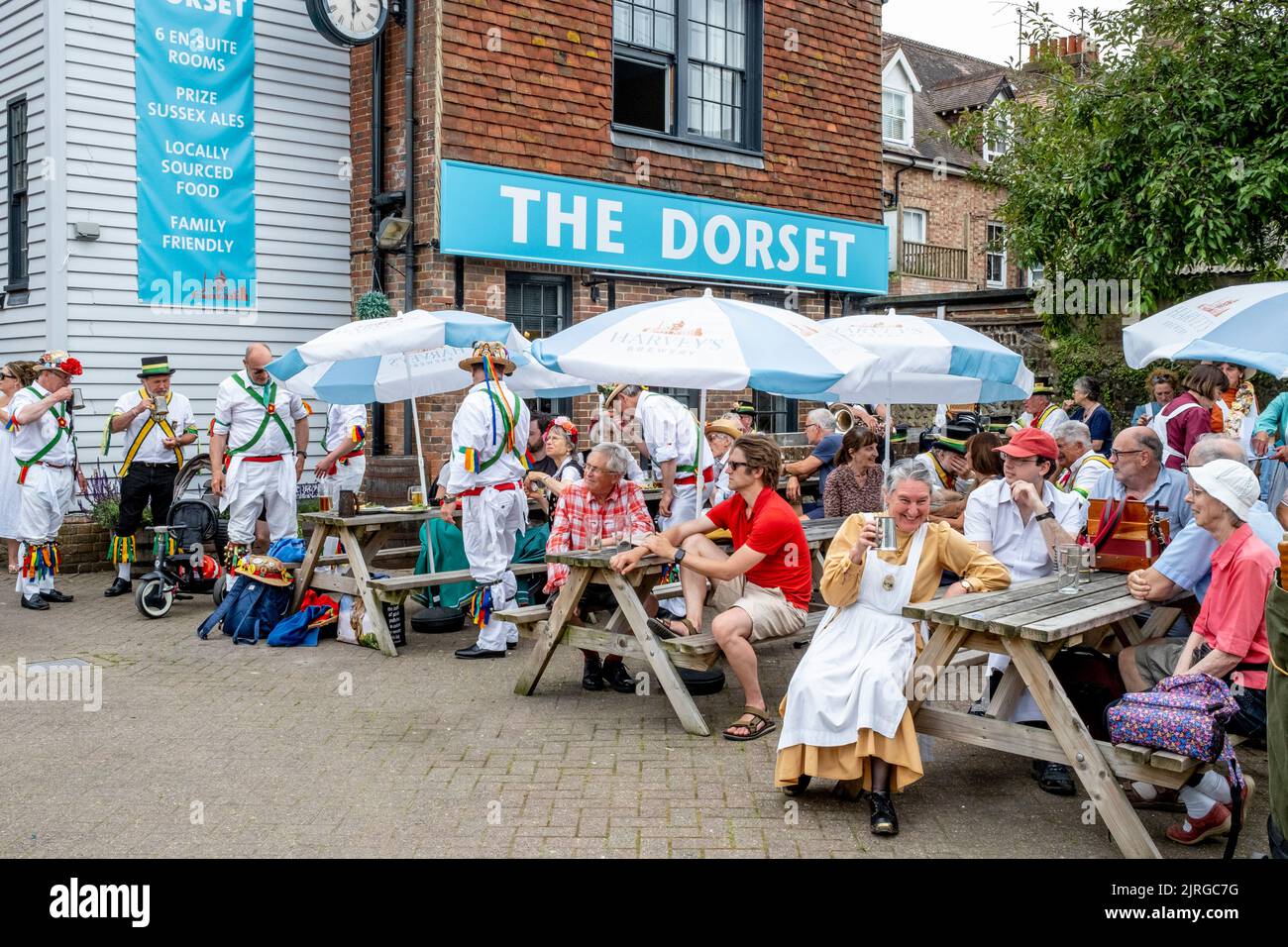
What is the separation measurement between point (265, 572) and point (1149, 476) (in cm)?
589

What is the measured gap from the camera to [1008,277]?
117ft

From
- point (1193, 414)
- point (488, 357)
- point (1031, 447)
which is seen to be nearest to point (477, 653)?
point (488, 357)

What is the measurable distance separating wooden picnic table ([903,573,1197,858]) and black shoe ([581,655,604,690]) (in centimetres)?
256

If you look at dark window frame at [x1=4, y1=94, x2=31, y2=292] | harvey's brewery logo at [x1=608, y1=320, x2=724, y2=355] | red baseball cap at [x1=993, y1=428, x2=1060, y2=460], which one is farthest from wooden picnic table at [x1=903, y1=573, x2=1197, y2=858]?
dark window frame at [x1=4, y1=94, x2=31, y2=292]

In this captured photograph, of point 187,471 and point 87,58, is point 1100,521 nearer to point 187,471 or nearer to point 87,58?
point 187,471

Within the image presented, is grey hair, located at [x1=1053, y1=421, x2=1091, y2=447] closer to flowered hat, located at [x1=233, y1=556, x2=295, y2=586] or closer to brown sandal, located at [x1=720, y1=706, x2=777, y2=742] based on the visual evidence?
brown sandal, located at [x1=720, y1=706, x2=777, y2=742]

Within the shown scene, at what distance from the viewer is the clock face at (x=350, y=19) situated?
39.1 feet

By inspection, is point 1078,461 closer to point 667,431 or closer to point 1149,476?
point 1149,476

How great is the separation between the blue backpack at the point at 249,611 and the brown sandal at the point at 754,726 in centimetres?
388

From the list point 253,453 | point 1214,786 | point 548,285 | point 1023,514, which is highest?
point 548,285

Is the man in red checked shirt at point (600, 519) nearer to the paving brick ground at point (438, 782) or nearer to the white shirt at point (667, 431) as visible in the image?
the paving brick ground at point (438, 782)

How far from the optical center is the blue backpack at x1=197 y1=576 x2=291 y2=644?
27.8 ft

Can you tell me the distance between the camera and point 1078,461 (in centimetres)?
784

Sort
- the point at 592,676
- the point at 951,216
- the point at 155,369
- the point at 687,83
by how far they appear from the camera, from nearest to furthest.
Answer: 1. the point at 592,676
2. the point at 155,369
3. the point at 687,83
4. the point at 951,216
